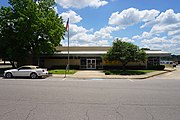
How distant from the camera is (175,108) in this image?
8219 millimetres

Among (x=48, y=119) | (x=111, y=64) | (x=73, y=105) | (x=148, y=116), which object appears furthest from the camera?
(x=111, y=64)

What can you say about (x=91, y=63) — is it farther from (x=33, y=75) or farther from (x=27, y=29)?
(x=33, y=75)

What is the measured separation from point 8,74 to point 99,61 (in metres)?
20.9

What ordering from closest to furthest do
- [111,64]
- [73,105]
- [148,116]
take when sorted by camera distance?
[148,116]
[73,105]
[111,64]

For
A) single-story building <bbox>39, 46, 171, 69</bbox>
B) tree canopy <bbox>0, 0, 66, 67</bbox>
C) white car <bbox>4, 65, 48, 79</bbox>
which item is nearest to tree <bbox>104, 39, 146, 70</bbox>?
single-story building <bbox>39, 46, 171, 69</bbox>

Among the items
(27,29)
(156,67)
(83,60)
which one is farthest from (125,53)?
(27,29)

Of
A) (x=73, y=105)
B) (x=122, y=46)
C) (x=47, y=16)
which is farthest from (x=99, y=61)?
(x=73, y=105)

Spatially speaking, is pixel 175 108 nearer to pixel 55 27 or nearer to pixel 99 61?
pixel 55 27

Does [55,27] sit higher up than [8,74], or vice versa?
[55,27]

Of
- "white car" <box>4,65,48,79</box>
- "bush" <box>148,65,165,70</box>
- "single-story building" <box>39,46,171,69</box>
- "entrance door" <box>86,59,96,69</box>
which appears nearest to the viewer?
"white car" <box>4,65,48,79</box>

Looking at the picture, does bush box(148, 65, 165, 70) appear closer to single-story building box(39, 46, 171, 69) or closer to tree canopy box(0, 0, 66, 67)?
single-story building box(39, 46, 171, 69)

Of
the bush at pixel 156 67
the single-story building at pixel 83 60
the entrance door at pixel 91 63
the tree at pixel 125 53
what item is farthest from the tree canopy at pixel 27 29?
the bush at pixel 156 67

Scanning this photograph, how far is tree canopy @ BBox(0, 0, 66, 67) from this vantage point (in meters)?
34.1

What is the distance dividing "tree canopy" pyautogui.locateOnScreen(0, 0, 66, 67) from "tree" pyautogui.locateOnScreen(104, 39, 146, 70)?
10.1 m
